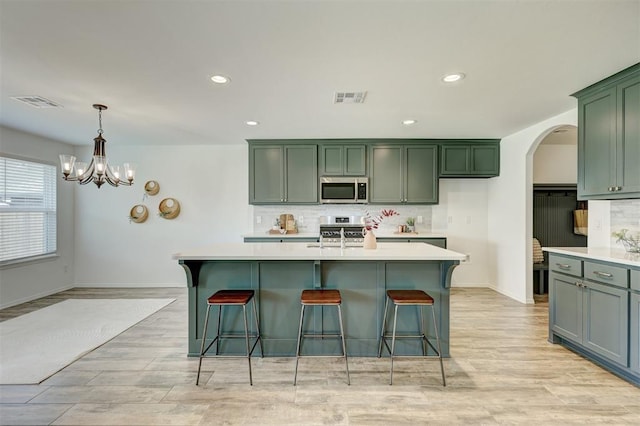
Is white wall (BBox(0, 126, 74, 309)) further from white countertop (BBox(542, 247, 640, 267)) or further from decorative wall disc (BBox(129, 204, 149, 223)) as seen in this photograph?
white countertop (BBox(542, 247, 640, 267))

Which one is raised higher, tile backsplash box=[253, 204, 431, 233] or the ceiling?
the ceiling

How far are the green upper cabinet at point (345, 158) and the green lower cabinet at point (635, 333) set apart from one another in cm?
331

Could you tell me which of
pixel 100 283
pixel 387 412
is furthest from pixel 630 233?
pixel 100 283

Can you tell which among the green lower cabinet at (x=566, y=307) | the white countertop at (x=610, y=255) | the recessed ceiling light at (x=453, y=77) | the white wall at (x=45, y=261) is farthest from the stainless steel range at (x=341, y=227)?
the white wall at (x=45, y=261)

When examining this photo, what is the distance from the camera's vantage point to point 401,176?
4801mm

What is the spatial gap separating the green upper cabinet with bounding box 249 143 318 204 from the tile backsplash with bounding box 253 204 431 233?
1.17 ft

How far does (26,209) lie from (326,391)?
16.8 ft

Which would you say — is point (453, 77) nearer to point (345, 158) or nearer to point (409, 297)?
point (409, 297)

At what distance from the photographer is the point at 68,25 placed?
72.8 inches

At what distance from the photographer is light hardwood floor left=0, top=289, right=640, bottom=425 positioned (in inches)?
74.8

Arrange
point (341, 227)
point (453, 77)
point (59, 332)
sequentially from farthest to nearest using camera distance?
point (341, 227) → point (59, 332) → point (453, 77)

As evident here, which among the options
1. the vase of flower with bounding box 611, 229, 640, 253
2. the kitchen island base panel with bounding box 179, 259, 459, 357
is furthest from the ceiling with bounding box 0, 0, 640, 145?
the kitchen island base panel with bounding box 179, 259, 459, 357

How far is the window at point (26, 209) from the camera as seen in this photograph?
4.14m

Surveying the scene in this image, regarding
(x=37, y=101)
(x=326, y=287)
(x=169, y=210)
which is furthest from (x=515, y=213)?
(x=37, y=101)
